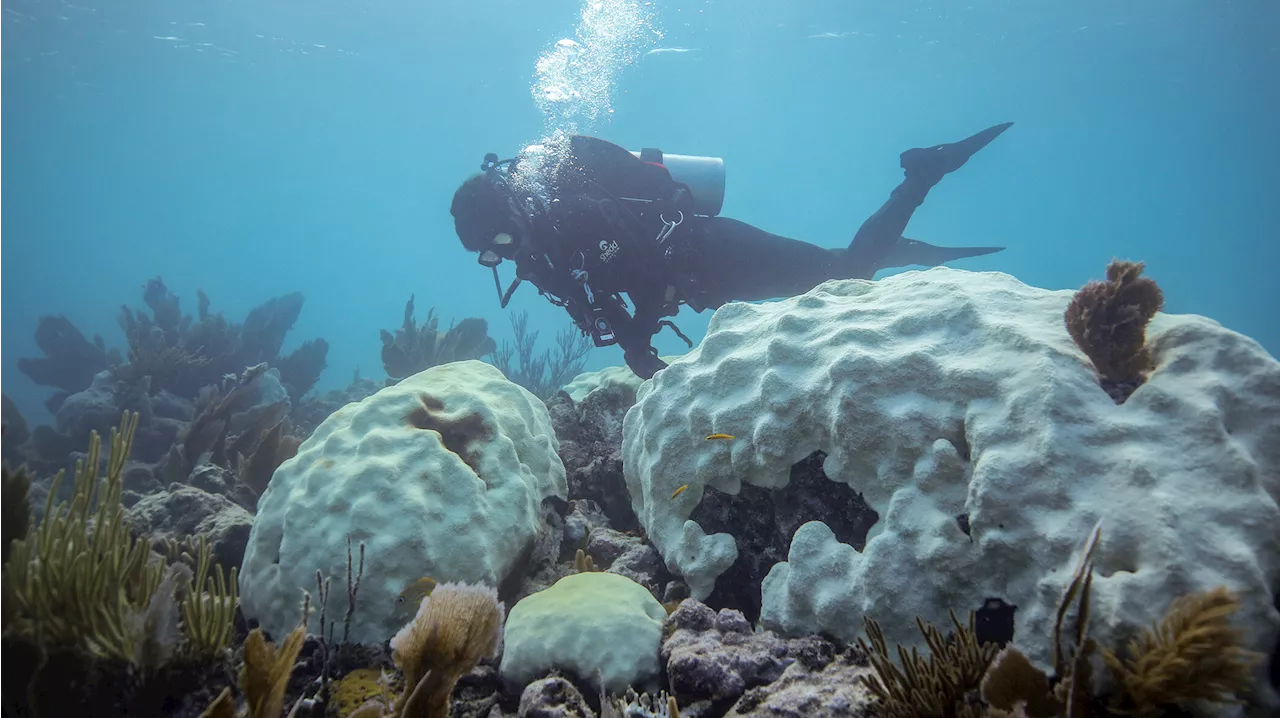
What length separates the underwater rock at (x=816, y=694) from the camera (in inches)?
75.5

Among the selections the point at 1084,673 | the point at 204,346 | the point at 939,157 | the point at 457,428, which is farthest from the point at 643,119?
the point at 1084,673

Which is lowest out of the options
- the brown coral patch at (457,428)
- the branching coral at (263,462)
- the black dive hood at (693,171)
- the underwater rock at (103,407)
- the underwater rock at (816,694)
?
the underwater rock at (816,694)

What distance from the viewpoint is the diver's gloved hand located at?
20.2 feet

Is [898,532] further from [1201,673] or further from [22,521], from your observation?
[22,521]

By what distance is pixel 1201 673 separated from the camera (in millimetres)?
1453

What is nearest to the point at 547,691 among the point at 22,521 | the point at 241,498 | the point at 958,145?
the point at 22,521

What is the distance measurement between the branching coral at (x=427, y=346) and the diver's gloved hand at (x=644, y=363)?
6.74m

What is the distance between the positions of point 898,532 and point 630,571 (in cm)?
166

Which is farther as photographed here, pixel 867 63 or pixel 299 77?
pixel 299 77

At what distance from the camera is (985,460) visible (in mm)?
2188

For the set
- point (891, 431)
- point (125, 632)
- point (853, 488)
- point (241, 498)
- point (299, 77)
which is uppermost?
point (299, 77)

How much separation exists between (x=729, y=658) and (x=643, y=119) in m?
60.0

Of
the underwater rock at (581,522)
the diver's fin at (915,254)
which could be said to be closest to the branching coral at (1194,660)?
the underwater rock at (581,522)

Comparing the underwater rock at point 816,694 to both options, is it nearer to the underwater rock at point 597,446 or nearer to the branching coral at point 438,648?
the branching coral at point 438,648
